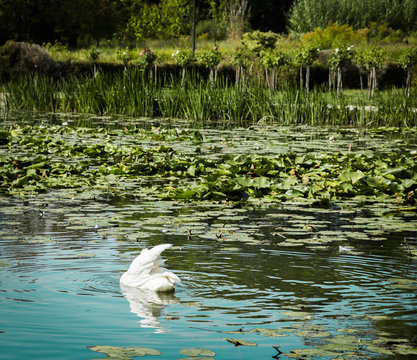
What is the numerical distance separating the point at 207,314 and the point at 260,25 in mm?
38325

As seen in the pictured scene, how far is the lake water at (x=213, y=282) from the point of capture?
8.89ft

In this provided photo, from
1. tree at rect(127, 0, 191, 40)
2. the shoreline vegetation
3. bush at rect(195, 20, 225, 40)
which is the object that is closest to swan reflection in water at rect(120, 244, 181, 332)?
the shoreline vegetation

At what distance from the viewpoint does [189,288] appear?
11.3ft

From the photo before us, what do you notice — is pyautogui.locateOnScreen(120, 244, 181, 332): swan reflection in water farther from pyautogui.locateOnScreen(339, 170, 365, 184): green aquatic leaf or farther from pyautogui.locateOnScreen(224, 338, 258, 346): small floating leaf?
pyautogui.locateOnScreen(339, 170, 365, 184): green aquatic leaf

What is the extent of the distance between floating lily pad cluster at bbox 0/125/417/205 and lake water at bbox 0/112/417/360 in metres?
0.66

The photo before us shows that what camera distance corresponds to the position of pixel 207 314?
304cm

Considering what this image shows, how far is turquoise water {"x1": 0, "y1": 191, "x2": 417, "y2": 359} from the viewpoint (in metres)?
2.75

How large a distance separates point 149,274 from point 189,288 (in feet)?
0.71

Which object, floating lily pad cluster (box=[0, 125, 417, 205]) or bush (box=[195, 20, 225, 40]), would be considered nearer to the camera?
floating lily pad cluster (box=[0, 125, 417, 205])

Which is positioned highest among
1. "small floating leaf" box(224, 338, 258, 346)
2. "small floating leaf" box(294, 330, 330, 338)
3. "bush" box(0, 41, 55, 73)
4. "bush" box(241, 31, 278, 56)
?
"bush" box(241, 31, 278, 56)

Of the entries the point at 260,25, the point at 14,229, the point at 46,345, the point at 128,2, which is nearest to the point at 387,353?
the point at 46,345

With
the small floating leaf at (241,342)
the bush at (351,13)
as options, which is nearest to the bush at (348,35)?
the bush at (351,13)

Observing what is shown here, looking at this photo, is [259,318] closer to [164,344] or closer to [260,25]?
[164,344]


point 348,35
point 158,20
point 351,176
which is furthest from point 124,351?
point 158,20
